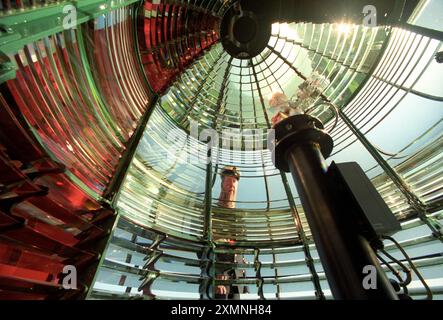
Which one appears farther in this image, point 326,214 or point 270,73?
point 270,73

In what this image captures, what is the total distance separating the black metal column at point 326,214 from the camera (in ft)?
3.77

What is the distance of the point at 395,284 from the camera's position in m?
1.32

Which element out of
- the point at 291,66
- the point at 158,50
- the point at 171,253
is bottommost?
the point at 171,253

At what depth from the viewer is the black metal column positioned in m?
1.15

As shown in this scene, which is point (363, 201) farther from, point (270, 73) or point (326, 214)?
point (270, 73)

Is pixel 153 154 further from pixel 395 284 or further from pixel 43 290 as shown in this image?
pixel 395 284

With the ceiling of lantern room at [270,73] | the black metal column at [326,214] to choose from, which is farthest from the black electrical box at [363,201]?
the ceiling of lantern room at [270,73]

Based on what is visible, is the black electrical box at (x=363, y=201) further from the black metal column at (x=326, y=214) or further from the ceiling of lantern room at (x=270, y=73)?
the ceiling of lantern room at (x=270, y=73)

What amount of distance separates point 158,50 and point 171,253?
8.26ft

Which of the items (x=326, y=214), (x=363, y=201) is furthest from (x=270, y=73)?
(x=326, y=214)

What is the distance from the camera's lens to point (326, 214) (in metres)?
1.36

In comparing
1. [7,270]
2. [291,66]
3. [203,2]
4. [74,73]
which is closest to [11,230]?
[7,270]

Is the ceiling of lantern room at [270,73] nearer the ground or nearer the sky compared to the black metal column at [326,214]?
nearer the sky

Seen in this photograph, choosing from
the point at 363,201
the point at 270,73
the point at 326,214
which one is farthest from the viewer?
the point at 270,73
